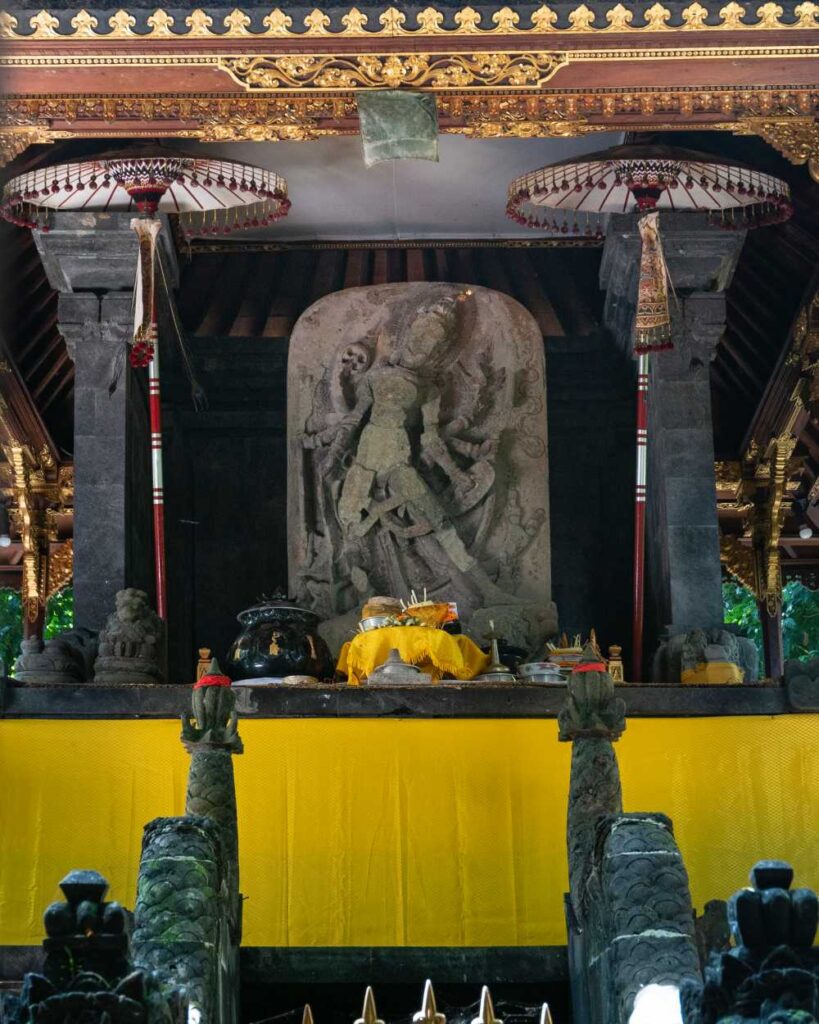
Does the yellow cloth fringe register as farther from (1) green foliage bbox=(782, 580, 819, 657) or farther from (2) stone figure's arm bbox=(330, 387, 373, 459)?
(1) green foliage bbox=(782, 580, 819, 657)

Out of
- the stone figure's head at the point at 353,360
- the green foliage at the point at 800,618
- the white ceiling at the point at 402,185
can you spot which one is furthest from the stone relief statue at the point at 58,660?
the green foliage at the point at 800,618

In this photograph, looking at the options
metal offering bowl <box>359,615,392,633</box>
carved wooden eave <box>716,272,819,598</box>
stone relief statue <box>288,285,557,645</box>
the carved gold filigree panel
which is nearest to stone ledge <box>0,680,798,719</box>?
metal offering bowl <box>359,615,392,633</box>

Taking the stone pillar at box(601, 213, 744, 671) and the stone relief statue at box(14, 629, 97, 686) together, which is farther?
the stone pillar at box(601, 213, 744, 671)

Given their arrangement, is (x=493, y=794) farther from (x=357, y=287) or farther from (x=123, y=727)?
(x=357, y=287)

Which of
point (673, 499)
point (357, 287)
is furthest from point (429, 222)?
point (673, 499)

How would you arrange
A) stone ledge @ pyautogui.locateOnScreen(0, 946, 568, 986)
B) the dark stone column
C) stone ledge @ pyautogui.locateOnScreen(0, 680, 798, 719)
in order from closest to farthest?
stone ledge @ pyautogui.locateOnScreen(0, 946, 568, 986), stone ledge @ pyautogui.locateOnScreen(0, 680, 798, 719), the dark stone column

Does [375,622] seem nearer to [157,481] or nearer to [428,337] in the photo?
[157,481]

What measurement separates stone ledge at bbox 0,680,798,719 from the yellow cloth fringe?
42.3 inches

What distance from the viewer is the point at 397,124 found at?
480 inches

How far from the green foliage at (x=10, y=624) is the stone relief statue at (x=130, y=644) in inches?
299

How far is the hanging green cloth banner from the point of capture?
12133 millimetres

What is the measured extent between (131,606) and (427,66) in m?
3.67

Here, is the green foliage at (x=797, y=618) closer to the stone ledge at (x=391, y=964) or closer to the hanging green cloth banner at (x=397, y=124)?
the hanging green cloth banner at (x=397, y=124)

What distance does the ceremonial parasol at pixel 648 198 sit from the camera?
13.6 m
